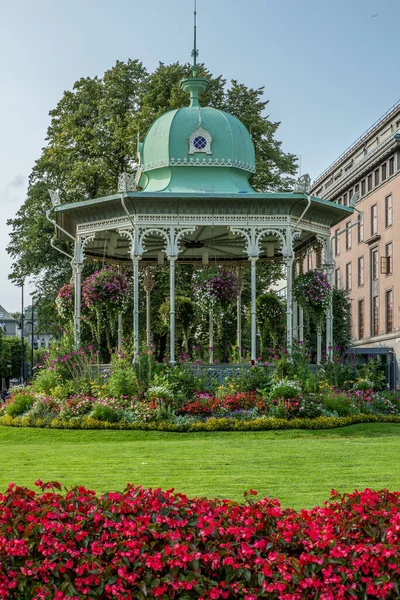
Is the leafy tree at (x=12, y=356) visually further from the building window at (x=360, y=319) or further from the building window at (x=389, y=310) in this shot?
the building window at (x=389, y=310)

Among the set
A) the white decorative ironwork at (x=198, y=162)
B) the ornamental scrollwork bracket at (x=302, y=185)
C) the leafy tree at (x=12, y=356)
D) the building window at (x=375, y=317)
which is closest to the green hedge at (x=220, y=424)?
the ornamental scrollwork bracket at (x=302, y=185)

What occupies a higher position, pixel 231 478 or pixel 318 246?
pixel 318 246

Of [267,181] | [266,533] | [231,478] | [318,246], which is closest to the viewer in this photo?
[266,533]

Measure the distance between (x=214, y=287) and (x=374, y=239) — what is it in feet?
147

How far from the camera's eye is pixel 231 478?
11141 mm

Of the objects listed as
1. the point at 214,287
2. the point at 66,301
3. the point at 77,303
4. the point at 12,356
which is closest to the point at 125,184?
the point at 214,287

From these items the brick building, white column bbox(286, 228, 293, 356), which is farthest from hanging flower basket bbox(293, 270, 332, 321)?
the brick building

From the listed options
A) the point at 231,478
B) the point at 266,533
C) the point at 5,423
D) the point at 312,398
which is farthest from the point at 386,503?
the point at 5,423

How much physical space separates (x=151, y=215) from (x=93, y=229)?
2191 mm

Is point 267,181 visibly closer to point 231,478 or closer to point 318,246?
point 318,246

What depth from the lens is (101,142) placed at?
39344 millimetres

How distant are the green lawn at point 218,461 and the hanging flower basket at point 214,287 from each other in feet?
16.9

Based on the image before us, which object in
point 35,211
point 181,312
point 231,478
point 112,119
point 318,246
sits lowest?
point 231,478

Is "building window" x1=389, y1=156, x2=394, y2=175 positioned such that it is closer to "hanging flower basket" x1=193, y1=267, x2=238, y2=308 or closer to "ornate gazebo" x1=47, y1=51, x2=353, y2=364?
"ornate gazebo" x1=47, y1=51, x2=353, y2=364
